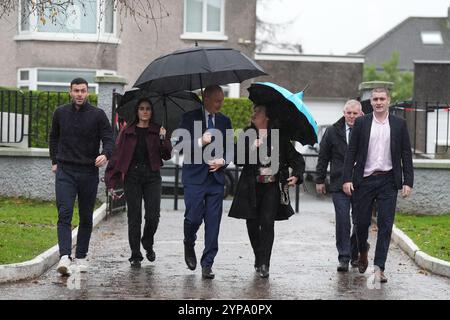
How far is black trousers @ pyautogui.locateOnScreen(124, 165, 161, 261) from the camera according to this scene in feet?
35.1

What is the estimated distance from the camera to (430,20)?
75750 millimetres

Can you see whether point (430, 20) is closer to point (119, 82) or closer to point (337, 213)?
point (119, 82)

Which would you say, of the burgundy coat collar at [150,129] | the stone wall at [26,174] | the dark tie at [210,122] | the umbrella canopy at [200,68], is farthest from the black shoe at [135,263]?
the stone wall at [26,174]

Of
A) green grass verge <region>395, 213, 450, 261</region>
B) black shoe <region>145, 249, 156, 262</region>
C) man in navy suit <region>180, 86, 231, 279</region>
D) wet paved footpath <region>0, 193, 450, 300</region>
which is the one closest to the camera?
wet paved footpath <region>0, 193, 450, 300</region>

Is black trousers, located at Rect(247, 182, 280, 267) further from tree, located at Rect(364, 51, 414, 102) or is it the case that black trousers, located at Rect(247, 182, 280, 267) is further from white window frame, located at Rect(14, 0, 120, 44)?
tree, located at Rect(364, 51, 414, 102)

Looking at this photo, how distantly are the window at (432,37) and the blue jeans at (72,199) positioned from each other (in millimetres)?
65247

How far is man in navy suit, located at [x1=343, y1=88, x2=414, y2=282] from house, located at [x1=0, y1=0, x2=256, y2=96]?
18008 mm

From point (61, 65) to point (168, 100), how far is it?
678 inches

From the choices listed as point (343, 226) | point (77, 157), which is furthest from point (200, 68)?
point (343, 226)

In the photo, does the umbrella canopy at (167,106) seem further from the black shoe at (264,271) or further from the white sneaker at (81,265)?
the black shoe at (264,271)

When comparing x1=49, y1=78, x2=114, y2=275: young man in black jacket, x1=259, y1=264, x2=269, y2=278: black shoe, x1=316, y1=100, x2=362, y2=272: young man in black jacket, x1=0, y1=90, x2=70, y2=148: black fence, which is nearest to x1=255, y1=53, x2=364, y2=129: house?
x1=0, y1=90, x2=70, y2=148: black fence

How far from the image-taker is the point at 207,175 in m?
10.1

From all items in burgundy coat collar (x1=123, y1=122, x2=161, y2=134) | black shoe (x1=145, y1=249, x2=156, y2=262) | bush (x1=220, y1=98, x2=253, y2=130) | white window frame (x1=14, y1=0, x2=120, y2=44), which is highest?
white window frame (x1=14, y1=0, x2=120, y2=44)
